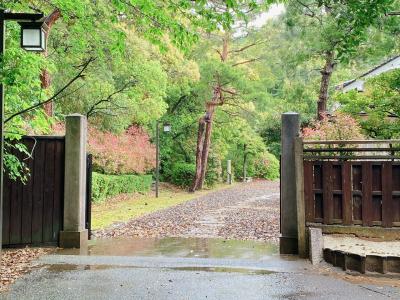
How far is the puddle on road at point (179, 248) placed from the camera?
801 centimetres

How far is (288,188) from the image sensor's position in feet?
26.4

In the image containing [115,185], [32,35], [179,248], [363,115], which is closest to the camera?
[32,35]

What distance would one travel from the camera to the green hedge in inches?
738

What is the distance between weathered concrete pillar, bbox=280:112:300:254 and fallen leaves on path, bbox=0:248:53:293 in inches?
164

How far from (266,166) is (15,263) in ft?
120

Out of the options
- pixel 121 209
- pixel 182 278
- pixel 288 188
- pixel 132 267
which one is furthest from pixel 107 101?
pixel 182 278

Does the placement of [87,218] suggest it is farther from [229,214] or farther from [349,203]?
[229,214]

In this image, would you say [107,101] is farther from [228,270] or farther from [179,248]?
[228,270]

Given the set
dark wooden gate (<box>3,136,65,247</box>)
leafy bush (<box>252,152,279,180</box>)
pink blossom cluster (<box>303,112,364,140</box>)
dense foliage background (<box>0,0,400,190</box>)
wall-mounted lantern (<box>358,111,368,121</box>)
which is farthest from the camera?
leafy bush (<box>252,152,279,180</box>)

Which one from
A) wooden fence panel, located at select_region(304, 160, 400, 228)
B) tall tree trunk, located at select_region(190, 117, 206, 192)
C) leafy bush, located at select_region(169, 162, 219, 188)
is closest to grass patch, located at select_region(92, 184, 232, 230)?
tall tree trunk, located at select_region(190, 117, 206, 192)

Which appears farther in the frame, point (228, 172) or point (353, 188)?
point (228, 172)

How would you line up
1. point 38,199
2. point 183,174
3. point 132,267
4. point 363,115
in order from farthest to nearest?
point 183,174 → point 363,115 → point 38,199 → point 132,267

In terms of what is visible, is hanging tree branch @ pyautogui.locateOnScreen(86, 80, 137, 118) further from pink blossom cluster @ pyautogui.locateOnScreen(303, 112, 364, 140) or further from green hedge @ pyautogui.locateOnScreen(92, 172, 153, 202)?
pink blossom cluster @ pyautogui.locateOnScreen(303, 112, 364, 140)

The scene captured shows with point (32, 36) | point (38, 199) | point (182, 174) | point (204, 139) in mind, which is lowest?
point (38, 199)
